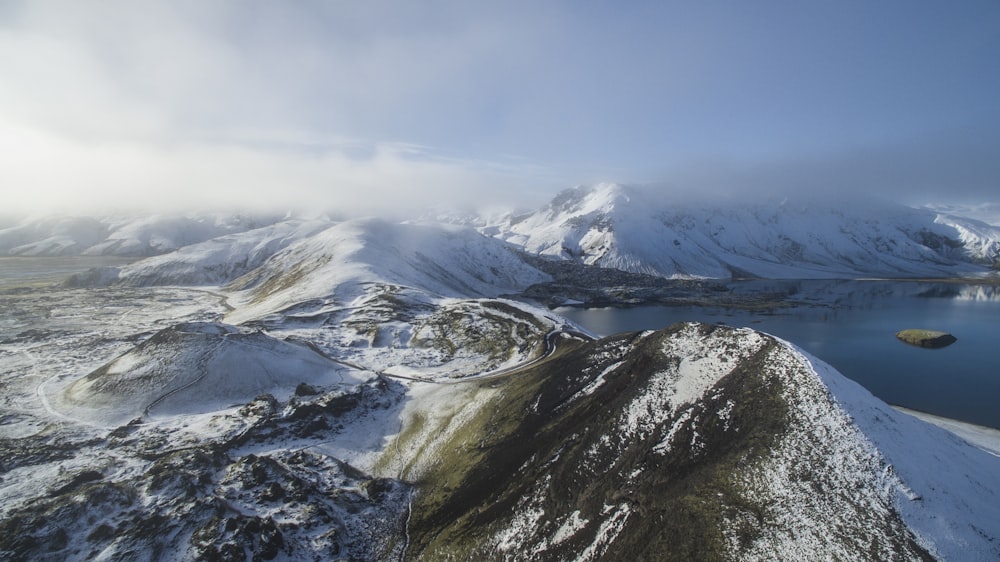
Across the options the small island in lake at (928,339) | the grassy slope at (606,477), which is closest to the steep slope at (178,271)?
the grassy slope at (606,477)

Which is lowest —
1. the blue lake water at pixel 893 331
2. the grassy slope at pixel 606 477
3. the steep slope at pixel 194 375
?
the blue lake water at pixel 893 331

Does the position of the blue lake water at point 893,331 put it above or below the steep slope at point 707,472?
below

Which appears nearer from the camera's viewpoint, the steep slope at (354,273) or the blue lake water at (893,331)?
the blue lake water at (893,331)

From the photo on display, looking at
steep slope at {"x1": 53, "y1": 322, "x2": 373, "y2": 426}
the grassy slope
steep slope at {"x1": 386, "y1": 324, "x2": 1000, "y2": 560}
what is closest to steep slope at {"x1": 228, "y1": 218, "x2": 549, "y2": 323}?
steep slope at {"x1": 53, "y1": 322, "x2": 373, "y2": 426}

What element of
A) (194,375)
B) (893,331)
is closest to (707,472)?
(194,375)

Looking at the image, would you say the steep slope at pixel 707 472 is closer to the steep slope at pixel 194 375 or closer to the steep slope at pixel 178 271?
the steep slope at pixel 194 375

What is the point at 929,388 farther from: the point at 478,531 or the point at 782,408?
the point at 478,531
